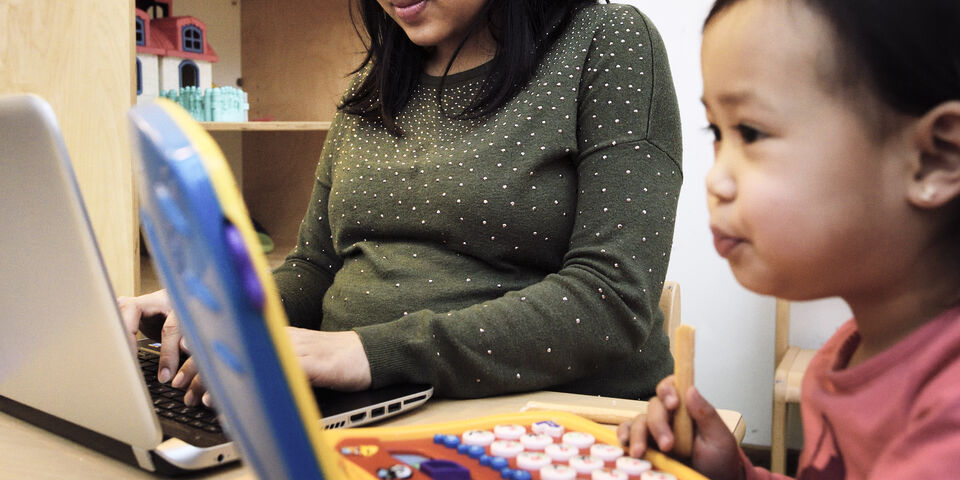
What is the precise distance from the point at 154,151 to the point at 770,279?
308mm

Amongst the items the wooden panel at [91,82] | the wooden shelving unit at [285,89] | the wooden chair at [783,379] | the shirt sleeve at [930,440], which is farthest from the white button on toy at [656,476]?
the wooden shelving unit at [285,89]

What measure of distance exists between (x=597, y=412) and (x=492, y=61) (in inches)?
17.6

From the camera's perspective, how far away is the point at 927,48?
378 mm

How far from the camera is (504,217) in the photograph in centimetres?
85

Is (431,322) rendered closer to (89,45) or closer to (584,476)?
(584,476)

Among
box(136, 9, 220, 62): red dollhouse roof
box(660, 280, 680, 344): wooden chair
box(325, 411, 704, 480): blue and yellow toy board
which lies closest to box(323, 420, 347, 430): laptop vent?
box(325, 411, 704, 480): blue and yellow toy board

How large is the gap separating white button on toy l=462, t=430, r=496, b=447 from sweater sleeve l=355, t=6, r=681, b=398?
22cm

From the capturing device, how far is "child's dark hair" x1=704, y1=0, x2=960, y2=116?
377mm

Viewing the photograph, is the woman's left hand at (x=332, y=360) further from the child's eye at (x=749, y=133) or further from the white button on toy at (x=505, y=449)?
the child's eye at (x=749, y=133)

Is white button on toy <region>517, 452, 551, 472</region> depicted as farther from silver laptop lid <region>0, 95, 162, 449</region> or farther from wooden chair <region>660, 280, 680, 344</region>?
wooden chair <region>660, 280, 680, 344</region>

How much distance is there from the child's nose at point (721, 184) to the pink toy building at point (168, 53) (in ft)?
5.02

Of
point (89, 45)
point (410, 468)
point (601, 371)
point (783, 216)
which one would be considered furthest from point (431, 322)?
point (89, 45)

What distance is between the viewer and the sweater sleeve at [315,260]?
3.36 ft

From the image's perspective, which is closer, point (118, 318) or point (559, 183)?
point (118, 318)
